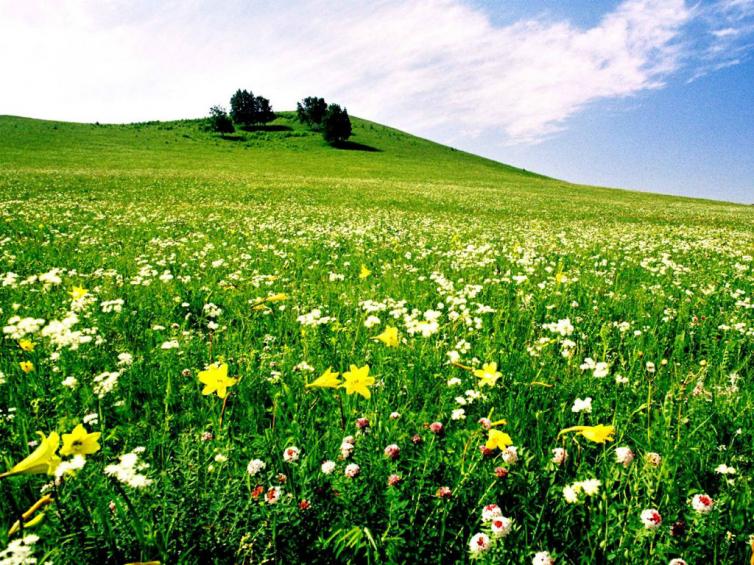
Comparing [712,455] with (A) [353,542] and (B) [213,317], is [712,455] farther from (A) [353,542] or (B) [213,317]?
(B) [213,317]

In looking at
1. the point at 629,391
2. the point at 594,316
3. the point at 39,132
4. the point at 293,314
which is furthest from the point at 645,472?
the point at 39,132

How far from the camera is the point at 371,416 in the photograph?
2455 mm

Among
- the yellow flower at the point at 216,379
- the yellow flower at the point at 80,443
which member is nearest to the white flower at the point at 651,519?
the yellow flower at the point at 216,379

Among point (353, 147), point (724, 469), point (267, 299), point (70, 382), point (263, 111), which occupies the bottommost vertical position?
point (70, 382)

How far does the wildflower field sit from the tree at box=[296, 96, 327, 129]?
285 ft

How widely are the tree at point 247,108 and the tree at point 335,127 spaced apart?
21.2 meters

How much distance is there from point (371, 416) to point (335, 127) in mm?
77159

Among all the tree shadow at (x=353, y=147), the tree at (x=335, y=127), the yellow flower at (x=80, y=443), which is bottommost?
the yellow flower at (x=80, y=443)

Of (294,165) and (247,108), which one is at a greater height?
(247,108)

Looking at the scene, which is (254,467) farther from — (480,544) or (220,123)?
(220,123)

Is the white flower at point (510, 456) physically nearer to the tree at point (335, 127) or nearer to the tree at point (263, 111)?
the tree at point (335, 127)

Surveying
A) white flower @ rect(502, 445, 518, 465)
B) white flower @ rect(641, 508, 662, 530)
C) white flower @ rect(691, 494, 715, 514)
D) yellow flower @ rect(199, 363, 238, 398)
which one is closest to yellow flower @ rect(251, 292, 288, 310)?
yellow flower @ rect(199, 363, 238, 398)

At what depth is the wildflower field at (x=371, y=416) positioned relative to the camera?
5.46 ft

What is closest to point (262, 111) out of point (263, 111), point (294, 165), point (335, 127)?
point (263, 111)
